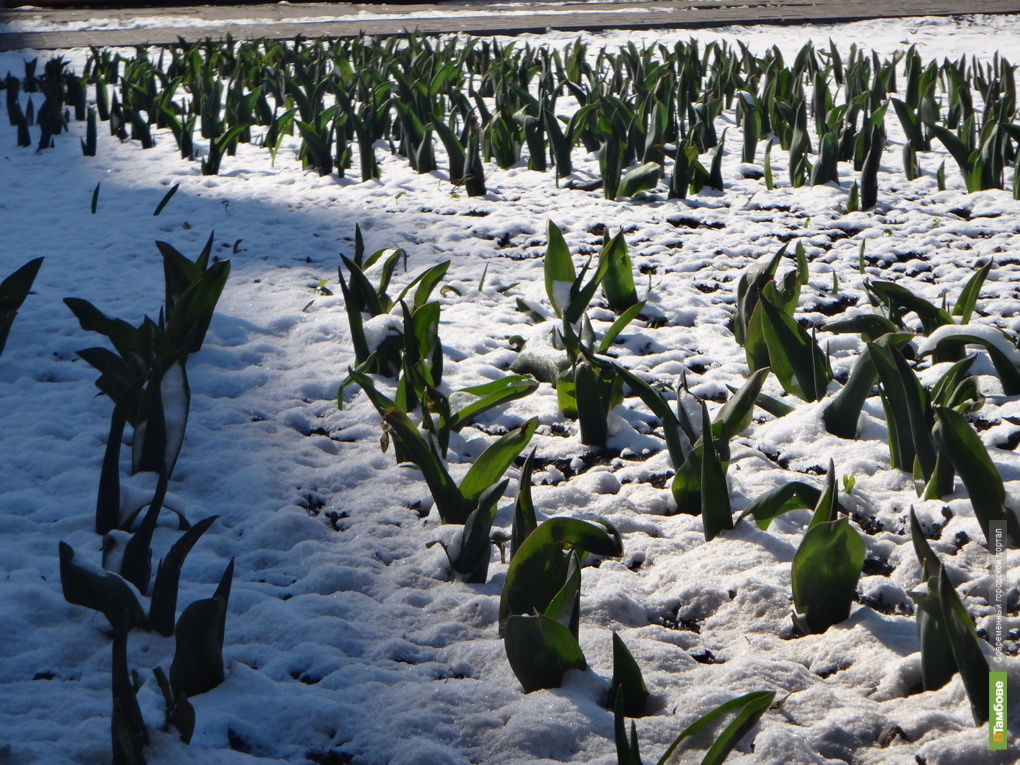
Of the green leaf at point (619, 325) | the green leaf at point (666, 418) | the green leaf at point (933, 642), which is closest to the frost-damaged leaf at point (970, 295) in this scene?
the green leaf at point (619, 325)

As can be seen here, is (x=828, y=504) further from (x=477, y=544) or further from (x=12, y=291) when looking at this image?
(x=12, y=291)

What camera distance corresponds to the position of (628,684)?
41.5 inches

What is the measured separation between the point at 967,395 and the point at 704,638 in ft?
2.43

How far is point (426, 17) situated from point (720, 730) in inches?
334

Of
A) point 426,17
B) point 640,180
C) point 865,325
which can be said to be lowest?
point 865,325

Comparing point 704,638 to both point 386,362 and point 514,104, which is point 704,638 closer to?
point 386,362

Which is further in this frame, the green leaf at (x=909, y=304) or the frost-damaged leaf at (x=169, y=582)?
the green leaf at (x=909, y=304)

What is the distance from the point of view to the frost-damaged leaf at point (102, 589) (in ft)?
3.59

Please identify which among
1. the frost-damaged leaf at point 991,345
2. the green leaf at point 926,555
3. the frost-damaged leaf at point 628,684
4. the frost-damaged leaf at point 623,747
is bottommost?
the frost-damaged leaf at point 628,684

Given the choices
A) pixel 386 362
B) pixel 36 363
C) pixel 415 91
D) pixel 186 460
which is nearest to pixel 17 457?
pixel 186 460

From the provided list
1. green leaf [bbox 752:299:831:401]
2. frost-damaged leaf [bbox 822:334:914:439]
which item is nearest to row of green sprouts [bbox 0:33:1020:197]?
green leaf [bbox 752:299:831:401]

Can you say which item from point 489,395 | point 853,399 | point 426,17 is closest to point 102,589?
point 489,395

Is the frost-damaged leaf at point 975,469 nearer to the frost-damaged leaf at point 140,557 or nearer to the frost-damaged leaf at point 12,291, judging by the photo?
the frost-damaged leaf at point 140,557

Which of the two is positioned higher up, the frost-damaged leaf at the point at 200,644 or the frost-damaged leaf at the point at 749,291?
the frost-damaged leaf at the point at 749,291
